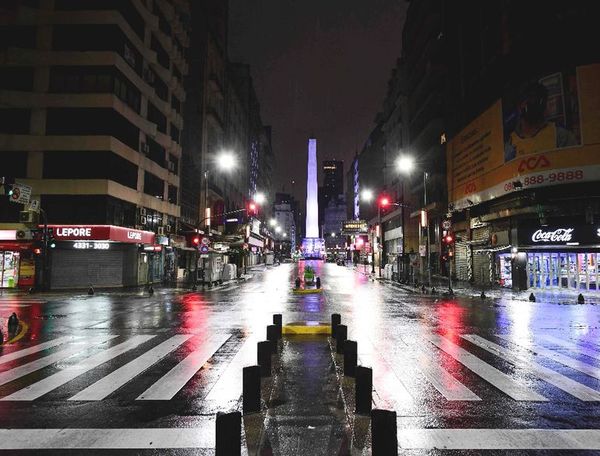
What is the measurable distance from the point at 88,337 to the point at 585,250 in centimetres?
3110

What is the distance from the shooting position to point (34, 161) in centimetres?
3108

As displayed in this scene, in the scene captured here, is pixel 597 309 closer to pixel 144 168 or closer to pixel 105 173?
pixel 105 173

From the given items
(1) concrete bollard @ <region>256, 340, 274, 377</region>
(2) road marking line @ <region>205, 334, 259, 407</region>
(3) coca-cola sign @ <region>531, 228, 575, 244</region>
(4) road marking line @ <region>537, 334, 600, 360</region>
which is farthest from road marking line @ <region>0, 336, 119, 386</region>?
(3) coca-cola sign @ <region>531, 228, 575, 244</region>

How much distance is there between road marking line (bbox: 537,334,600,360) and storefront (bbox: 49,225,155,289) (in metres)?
27.8

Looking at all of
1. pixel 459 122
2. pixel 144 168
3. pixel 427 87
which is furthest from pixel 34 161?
pixel 427 87

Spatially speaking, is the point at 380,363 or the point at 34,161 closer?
the point at 380,363

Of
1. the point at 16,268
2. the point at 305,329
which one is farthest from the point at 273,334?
the point at 16,268

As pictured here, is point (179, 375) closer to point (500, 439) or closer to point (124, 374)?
point (124, 374)

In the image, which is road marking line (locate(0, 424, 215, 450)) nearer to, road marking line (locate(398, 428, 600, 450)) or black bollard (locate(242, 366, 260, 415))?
black bollard (locate(242, 366, 260, 415))

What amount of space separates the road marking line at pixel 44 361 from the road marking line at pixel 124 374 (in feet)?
6.00

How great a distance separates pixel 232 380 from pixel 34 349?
642 cm

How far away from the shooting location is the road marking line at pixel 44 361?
8.70 m

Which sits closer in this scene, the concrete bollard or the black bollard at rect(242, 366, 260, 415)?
the black bollard at rect(242, 366, 260, 415)

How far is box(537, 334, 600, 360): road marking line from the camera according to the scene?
10617mm
